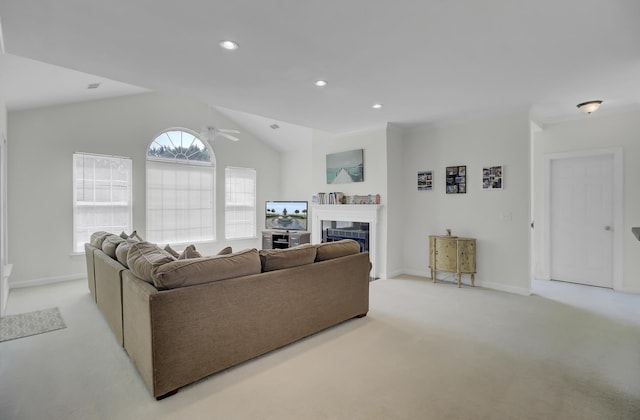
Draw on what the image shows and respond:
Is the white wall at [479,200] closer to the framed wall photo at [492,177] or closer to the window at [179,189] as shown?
the framed wall photo at [492,177]

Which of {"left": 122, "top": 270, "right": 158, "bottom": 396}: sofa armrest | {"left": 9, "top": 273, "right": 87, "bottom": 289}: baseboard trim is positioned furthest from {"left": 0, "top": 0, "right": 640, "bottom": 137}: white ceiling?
{"left": 9, "top": 273, "right": 87, "bottom": 289}: baseboard trim

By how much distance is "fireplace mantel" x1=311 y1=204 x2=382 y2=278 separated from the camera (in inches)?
207

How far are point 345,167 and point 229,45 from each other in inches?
133

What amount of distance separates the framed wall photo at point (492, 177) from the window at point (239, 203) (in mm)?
4873

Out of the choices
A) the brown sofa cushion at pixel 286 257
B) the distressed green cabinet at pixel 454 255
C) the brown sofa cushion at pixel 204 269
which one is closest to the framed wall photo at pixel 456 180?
the distressed green cabinet at pixel 454 255

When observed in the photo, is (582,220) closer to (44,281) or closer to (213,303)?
(213,303)

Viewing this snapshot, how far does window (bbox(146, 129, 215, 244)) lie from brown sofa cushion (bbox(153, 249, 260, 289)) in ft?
14.2

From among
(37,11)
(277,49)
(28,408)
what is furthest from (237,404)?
(37,11)

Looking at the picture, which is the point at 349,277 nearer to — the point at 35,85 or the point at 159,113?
the point at 35,85

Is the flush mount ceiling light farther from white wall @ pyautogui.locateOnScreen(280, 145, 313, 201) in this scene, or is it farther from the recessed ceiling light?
white wall @ pyautogui.locateOnScreen(280, 145, 313, 201)

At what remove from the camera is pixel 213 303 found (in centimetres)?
219

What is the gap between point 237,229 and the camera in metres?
7.22

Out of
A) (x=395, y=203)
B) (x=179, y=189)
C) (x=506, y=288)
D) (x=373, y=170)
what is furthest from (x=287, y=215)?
(x=506, y=288)

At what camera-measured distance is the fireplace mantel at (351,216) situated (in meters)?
5.25
